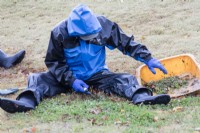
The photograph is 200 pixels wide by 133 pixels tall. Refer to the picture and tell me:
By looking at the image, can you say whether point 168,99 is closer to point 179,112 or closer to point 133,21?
point 179,112

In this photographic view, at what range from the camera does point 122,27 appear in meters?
8.66

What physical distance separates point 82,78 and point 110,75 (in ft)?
1.08

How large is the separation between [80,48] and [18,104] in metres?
1.01

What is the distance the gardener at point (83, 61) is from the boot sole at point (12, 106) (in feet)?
0.39

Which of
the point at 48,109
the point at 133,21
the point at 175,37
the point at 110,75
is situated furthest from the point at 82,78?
the point at 133,21

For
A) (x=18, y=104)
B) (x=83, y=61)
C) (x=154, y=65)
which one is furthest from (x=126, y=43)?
(x=18, y=104)

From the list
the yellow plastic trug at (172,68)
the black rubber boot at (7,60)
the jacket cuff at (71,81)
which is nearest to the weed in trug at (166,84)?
the yellow plastic trug at (172,68)

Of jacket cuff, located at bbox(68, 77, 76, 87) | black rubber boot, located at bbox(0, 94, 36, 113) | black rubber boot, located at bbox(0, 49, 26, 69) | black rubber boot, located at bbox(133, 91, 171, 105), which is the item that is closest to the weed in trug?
black rubber boot, located at bbox(133, 91, 171, 105)

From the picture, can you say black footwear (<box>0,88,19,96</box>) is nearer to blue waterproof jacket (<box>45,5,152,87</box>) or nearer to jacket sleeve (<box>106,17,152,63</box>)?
blue waterproof jacket (<box>45,5,152,87</box>)

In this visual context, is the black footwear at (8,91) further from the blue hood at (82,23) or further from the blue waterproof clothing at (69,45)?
the blue hood at (82,23)

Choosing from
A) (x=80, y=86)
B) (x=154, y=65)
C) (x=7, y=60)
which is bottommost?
(x=7, y=60)

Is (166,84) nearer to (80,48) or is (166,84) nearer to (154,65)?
(154,65)

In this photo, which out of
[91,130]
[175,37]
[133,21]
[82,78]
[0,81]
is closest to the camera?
[91,130]

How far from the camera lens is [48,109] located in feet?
16.7
